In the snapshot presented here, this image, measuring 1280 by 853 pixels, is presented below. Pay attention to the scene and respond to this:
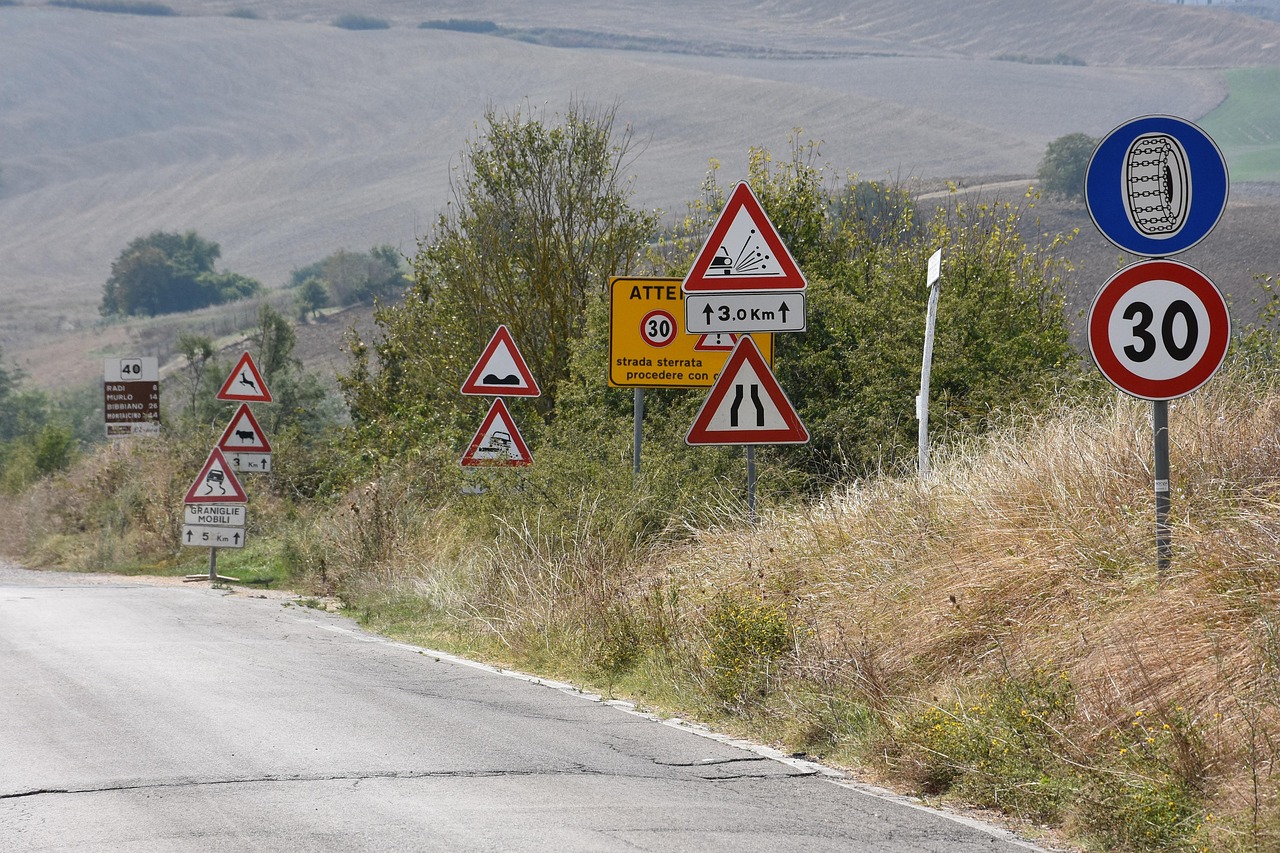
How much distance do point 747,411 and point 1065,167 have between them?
96.2 meters

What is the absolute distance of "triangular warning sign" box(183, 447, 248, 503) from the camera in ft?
62.7

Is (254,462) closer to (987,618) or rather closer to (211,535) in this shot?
(211,535)

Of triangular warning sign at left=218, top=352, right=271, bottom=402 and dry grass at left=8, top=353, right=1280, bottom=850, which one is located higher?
triangular warning sign at left=218, top=352, right=271, bottom=402

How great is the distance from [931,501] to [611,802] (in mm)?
4289

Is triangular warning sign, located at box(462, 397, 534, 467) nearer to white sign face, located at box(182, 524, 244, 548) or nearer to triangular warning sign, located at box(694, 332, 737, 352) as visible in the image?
triangular warning sign, located at box(694, 332, 737, 352)

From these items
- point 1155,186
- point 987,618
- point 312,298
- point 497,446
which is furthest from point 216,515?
point 312,298

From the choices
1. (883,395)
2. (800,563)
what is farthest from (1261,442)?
(883,395)

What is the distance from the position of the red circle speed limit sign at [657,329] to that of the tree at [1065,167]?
81265 mm

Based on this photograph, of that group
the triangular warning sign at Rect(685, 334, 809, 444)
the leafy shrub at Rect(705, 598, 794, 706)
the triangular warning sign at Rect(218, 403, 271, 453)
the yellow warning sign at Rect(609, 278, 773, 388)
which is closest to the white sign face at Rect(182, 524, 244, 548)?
the triangular warning sign at Rect(218, 403, 271, 453)

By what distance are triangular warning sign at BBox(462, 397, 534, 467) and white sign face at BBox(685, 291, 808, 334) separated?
212 inches

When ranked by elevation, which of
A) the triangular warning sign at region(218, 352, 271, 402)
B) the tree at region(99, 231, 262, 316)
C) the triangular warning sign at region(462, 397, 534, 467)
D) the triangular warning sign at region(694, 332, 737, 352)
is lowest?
the triangular warning sign at region(462, 397, 534, 467)

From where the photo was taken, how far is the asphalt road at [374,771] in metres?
5.69

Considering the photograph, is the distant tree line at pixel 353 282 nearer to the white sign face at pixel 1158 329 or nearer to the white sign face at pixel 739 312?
the white sign face at pixel 739 312

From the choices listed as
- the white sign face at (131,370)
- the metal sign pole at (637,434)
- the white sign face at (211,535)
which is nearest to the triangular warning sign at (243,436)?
the white sign face at (211,535)
